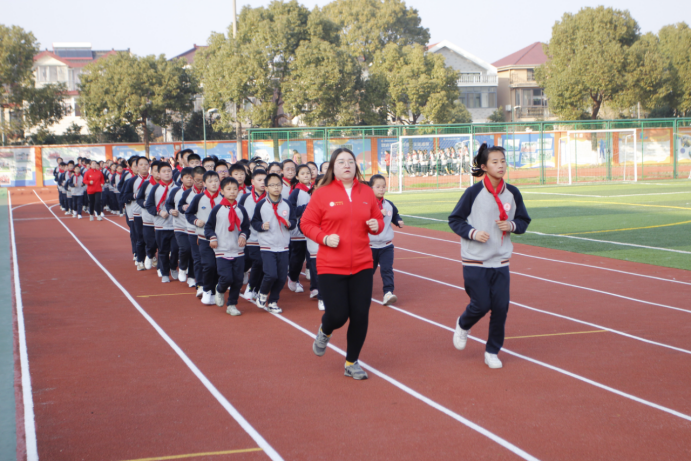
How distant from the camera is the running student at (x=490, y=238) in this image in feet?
19.0

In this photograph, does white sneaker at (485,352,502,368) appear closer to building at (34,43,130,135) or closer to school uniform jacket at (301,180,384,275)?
school uniform jacket at (301,180,384,275)

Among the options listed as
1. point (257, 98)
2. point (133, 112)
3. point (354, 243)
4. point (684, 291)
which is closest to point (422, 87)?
point (257, 98)

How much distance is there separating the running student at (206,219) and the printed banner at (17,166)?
37.3m

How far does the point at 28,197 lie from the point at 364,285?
33942 millimetres

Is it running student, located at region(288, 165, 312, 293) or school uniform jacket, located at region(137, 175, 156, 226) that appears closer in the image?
running student, located at region(288, 165, 312, 293)

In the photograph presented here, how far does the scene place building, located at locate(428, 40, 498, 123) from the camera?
226ft

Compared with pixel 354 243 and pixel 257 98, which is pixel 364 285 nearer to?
pixel 354 243

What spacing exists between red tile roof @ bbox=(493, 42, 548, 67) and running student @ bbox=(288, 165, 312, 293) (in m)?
66.9

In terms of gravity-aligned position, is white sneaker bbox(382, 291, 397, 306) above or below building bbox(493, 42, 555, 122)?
below

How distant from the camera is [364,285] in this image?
17.8 ft

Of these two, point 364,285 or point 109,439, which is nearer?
point 109,439

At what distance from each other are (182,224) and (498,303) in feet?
18.8

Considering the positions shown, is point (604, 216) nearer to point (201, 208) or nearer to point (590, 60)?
point (201, 208)

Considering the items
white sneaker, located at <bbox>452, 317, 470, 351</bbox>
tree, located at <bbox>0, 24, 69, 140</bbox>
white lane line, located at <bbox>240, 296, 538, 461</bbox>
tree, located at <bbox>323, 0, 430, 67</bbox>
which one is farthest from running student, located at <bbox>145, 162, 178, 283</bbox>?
tree, located at <bbox>323, 0, 430, 67</bbox>
